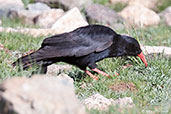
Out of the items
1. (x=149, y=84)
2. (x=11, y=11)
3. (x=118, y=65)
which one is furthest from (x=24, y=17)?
(x=149, y=84)

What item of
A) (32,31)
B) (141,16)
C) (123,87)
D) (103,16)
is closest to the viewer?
(123,87)

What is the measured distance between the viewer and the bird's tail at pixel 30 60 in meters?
5.96

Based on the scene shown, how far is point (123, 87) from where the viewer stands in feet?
20.7

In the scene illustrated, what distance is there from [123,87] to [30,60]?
1.60 metres

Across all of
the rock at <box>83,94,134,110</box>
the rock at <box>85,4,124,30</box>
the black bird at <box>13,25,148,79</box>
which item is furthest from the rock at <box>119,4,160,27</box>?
the rock at <box>83,94,134,110</box>

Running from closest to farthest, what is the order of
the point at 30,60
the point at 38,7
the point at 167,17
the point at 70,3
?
the point at 30,60
the point at 167,17
the point at 38,7
the point at 70,3

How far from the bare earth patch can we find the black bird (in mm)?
501

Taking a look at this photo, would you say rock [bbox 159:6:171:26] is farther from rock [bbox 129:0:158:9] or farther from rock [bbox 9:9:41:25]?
rock [bbox 9:9:41:25]

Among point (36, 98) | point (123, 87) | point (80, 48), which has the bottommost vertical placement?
point (123, 87)

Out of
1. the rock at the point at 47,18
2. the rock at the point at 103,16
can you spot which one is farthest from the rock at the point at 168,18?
the rock at the point at 47,18

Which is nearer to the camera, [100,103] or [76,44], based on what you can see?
[100,103]

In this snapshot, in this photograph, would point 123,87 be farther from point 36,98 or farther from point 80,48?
point 36,98

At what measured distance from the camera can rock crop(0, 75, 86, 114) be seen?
332cm

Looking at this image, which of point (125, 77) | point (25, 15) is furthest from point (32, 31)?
point (125, 77)
